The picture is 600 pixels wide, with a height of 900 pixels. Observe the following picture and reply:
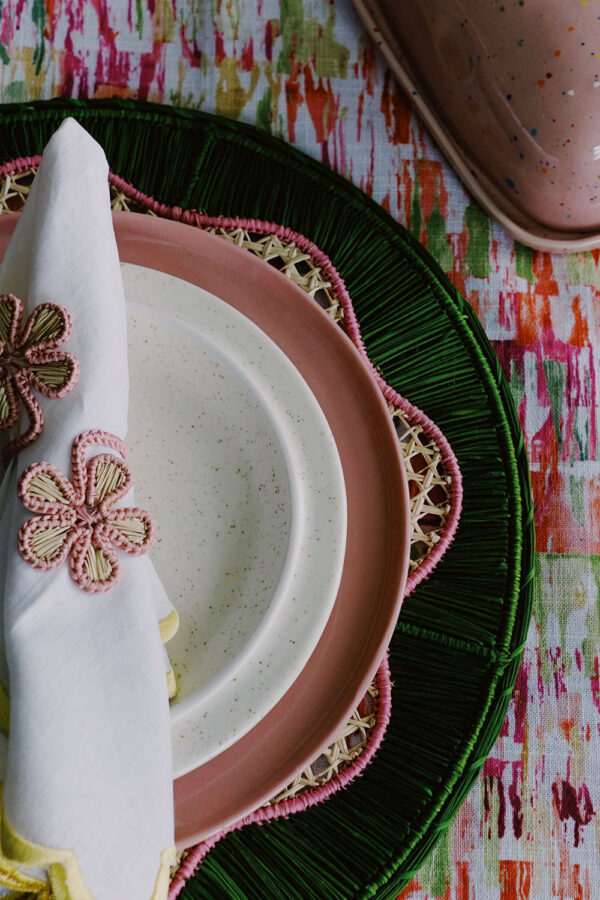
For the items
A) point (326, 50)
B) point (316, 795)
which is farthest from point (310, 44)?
point (316, 795)

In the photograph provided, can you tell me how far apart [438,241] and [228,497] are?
296 mm

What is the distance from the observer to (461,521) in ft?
1.82

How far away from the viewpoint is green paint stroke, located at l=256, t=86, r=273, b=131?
63cm

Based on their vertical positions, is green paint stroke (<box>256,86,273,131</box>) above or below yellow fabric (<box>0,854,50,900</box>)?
above

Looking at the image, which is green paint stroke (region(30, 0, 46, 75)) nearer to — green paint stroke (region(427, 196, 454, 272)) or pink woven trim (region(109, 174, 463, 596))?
pink woven trim (region(109, 174, 463, 596))

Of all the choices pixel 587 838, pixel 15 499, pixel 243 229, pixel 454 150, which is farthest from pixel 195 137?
pixel 587 838

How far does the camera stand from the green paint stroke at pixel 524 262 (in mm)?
636

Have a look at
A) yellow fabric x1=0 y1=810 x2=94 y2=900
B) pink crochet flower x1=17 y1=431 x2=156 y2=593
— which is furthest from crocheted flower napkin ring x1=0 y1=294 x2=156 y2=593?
yellow fabric x1=0 y1=810 x2=94 y2=900

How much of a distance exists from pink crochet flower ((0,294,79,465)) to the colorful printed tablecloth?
1.08ft

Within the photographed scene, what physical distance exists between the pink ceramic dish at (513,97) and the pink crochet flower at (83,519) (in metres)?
0.40

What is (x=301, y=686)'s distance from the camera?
456 millimetres

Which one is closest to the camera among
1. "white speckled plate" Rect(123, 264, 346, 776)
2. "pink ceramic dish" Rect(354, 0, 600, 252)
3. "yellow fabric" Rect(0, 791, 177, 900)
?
"yellow fabric" Rect(0, 791, 177, 900)

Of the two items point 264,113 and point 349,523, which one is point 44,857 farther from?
point 264,113

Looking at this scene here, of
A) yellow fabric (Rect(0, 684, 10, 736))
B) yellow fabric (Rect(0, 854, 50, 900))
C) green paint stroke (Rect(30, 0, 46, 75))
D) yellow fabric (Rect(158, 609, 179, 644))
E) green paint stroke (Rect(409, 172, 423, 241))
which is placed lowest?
yellow fabric (Rect(0, 854, 50, 900))
